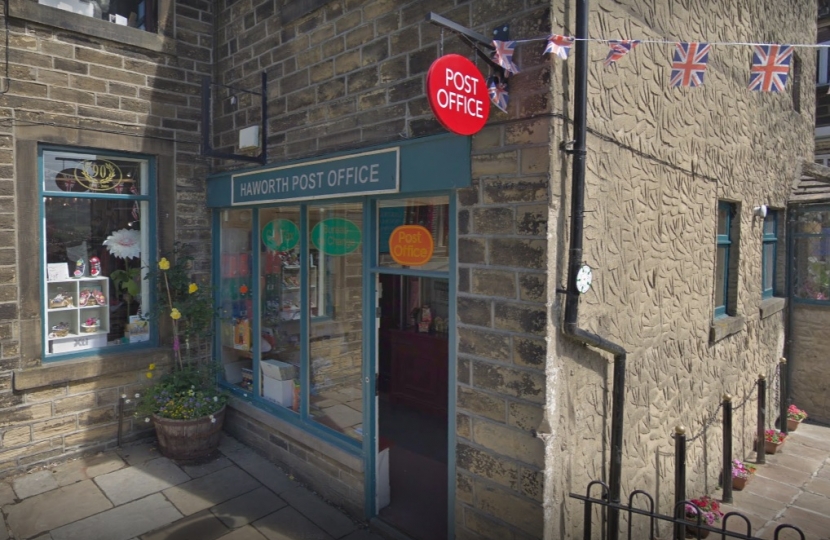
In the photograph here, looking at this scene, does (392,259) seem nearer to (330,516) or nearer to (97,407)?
(330,516)

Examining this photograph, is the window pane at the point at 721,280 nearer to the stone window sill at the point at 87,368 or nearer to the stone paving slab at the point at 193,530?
the stone paving slab at the point at 193,530

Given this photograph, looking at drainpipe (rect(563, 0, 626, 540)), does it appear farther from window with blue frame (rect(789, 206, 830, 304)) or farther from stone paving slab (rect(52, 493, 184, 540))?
window with blue frame (rect(789, 206, 830, 304))

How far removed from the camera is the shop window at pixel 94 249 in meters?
5.59

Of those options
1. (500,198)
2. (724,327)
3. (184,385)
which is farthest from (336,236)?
(724,327)

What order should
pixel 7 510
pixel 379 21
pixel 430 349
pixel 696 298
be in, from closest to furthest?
pixel 379 21, pixel 7 510, pixel 696 298, pixel 430 349

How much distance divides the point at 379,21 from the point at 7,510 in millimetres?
5103

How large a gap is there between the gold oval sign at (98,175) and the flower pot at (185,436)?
249 cm

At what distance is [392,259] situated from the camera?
4.43 meters

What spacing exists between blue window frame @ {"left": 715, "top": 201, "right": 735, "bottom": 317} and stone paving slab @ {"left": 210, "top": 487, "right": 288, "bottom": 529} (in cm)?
511

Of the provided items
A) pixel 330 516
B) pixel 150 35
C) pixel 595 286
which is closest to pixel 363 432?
pixel 330 516

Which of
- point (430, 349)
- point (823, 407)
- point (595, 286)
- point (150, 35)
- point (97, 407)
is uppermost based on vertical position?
point (150, 35)

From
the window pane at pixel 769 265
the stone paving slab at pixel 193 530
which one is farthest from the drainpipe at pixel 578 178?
the window pane at pixel 769 265

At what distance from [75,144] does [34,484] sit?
129 inches

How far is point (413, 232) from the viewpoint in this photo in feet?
13.9
